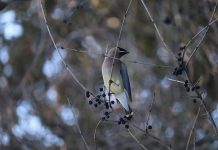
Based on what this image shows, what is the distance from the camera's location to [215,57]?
7297 millimetres

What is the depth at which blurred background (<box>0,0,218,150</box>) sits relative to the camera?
7.93 m

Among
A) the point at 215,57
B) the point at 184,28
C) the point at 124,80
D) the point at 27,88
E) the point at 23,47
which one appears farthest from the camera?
the point at 23,47

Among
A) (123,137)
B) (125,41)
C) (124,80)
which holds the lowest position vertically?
(124,80)

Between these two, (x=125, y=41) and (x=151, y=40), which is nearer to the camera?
(x=125, y=41)

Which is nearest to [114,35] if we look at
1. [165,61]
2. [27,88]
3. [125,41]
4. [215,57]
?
[125,41]

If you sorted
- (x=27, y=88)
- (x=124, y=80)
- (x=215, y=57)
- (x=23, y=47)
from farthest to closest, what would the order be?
(x=23, y=47) < (x=27, y=88) < (x=215, y=57) < (x=124, y=80)

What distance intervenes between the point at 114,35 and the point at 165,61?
0.79 metres

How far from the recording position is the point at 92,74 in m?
9.09

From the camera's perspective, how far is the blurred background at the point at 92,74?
793 cm

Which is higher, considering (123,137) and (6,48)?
(6,48)

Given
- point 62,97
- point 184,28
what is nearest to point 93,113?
point 62,97

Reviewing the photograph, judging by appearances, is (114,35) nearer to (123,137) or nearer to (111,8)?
(111,8)

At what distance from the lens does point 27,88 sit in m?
9.16

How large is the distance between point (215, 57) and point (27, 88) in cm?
290
